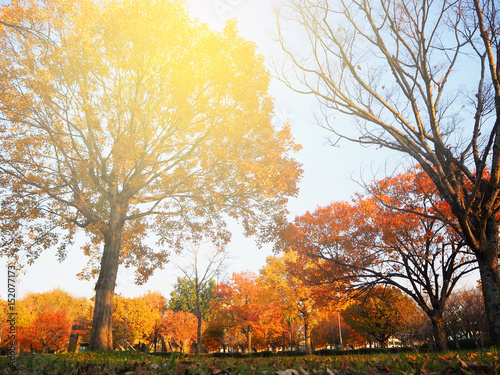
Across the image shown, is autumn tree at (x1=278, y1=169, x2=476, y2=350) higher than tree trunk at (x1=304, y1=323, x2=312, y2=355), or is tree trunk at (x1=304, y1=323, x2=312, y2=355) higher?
autumn tree at (x1=278, y1=169, x2=476, y2=350)

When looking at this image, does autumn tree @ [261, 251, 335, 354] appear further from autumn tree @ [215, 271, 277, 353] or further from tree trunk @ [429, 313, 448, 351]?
tree trunk @ [429, 313, 448, 351]

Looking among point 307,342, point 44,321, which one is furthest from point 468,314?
point 44,321

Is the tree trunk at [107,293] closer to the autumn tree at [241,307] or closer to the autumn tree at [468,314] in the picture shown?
the autumn tree at [241,307]

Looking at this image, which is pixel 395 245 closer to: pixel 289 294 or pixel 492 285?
pixel 492 285

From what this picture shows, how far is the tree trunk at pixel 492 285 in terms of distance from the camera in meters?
7.09

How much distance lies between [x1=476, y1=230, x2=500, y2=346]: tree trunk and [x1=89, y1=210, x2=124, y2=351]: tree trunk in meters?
10.3

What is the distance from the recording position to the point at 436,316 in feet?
45.5

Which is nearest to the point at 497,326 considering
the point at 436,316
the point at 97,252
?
the point at 436,316

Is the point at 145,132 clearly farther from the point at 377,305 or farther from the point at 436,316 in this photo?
the point at 377,305

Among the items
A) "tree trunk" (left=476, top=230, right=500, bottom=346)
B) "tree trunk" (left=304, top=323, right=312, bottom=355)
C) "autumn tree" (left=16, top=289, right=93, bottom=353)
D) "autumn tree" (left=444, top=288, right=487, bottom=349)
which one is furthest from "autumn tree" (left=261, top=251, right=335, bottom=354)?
"autumn tree" (left=16, top=289, right=93, bottom=353)

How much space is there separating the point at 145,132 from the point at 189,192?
2.85 m

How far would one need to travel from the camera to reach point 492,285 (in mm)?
7320

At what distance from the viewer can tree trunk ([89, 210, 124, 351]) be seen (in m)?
9.56

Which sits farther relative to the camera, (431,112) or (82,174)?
(82,174)
